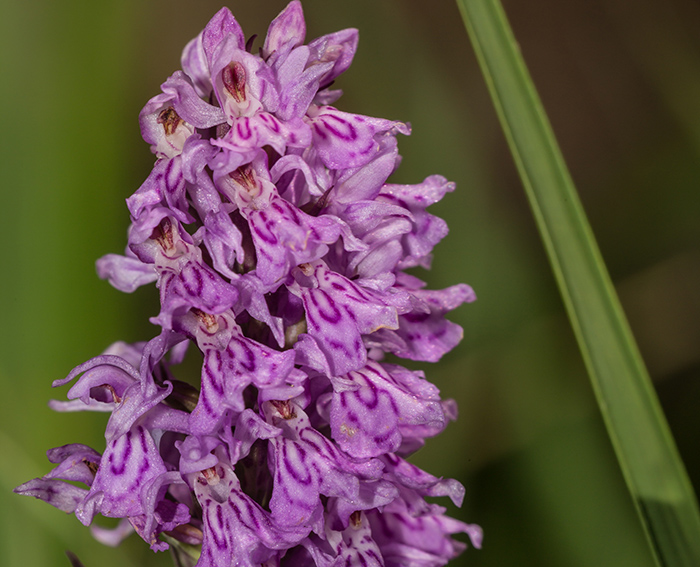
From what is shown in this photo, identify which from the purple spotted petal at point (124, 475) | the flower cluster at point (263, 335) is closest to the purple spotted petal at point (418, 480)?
the flower cluster at point (263, 335)

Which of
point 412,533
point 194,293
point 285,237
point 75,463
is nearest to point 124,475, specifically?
point 75,463

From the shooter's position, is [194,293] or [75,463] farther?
[75,463]

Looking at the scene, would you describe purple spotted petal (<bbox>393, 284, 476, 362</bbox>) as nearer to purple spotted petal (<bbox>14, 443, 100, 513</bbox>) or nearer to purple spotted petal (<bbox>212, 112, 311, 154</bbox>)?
purple spotted petal (<bbox>212, 112, 311, 154</bbox>)

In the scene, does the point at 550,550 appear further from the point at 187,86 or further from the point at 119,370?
the point at 187,86

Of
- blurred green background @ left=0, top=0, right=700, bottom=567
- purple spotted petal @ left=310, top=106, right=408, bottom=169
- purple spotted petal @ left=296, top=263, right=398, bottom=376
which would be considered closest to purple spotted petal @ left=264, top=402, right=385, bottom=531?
purple spotted petal @ left=296, top=263, right=398, bottom=376

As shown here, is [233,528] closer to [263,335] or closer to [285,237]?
[263,335]

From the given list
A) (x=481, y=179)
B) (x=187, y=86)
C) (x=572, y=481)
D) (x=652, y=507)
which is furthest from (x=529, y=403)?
(x=187, y=86)

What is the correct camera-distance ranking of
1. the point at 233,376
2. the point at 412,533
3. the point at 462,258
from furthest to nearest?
the point at 462,258, the point at 412,533, the point at 233,376
